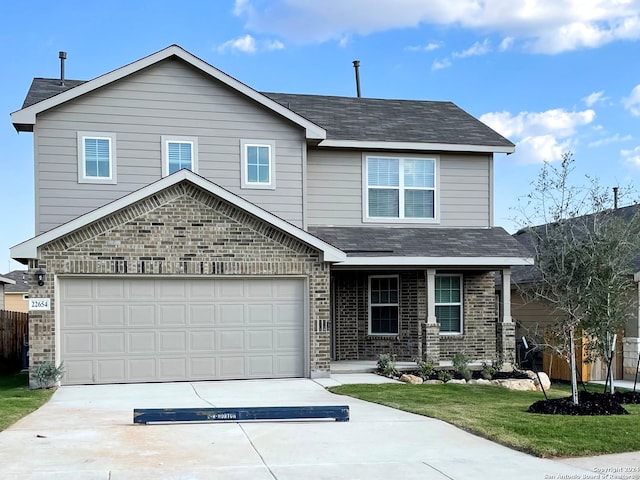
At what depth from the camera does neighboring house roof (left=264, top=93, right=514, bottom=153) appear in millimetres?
19766

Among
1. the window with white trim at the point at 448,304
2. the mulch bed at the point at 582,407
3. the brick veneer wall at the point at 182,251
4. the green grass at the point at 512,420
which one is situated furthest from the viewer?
the window with white trim at the point at 448,304

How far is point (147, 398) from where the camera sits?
13.9 m

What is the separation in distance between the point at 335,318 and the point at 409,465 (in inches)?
464

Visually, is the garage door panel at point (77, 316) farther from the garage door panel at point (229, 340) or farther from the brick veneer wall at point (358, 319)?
the brick veneer wall at point (358, 319)

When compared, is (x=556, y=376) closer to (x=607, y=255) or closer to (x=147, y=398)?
(x=607, y=255)

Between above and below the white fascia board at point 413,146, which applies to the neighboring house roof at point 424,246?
below

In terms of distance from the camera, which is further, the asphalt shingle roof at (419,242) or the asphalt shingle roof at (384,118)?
the asphalt shingle roof at (384,118)

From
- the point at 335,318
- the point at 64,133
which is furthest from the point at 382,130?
the point at 64,133

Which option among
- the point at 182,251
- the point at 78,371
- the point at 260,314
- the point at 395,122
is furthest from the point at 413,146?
the point at 78,371

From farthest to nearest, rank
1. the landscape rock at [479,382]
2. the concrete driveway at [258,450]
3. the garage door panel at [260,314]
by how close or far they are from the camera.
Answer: the landscape rock at [479,382] < the garage door panel at [260,314] < the concrete driveway at [258,450]

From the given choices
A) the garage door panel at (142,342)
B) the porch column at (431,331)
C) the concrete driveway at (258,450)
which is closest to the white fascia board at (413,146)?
the porch column at (431,331)

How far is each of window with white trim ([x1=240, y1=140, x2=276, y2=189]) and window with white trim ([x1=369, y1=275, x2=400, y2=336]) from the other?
4.16 metres

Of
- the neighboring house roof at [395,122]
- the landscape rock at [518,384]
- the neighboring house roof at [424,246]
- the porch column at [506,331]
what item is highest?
the neighboring house roof at [395,122]

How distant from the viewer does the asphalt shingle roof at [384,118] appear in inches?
769
